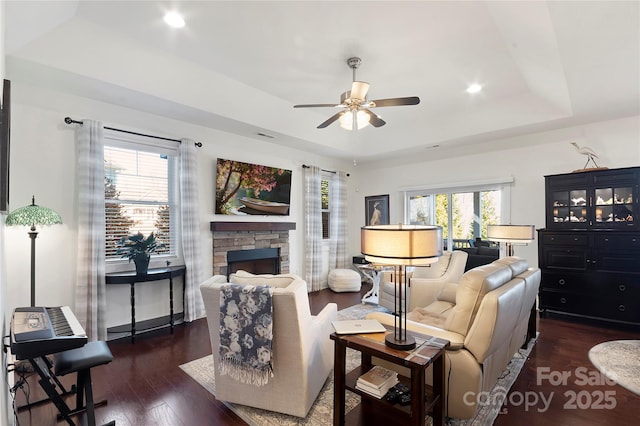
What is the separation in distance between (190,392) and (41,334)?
3.98ft

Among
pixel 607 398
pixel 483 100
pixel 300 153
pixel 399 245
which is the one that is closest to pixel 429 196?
pixel 483 100

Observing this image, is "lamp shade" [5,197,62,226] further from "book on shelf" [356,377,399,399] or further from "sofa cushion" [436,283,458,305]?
"sofa cushion" [436,283,458,305]

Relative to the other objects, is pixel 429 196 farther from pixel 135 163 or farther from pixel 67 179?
pixel 67 179

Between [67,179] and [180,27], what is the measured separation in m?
2.05

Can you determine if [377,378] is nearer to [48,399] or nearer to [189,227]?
[48,399]

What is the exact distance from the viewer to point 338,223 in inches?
260

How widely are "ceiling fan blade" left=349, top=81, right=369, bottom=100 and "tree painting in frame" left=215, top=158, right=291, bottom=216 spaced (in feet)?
7.89

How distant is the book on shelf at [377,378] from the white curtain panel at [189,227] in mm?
2927

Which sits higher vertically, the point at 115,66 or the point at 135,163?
the point at 115,66

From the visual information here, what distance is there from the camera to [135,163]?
12.8 ft

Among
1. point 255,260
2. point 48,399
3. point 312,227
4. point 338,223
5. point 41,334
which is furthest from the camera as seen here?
point 338,223

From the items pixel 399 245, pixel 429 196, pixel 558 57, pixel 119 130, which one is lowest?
pixel 399 245

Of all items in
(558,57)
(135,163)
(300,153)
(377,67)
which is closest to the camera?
(558,57)

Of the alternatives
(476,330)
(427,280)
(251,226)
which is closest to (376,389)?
(476,330)
